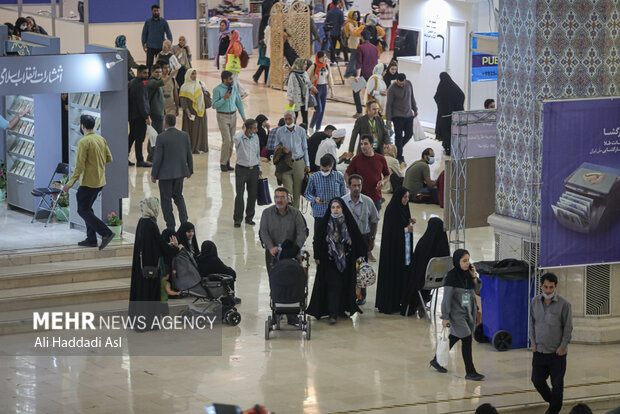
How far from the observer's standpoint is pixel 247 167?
16.2 metres

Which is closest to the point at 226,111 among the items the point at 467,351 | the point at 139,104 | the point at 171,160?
the point at 139,104

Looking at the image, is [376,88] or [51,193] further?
[376,88]

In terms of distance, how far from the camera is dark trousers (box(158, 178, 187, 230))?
1542cm

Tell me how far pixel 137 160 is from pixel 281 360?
Answer: 377 inches

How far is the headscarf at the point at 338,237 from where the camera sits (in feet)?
41.1

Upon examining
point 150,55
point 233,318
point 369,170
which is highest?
point 150,55

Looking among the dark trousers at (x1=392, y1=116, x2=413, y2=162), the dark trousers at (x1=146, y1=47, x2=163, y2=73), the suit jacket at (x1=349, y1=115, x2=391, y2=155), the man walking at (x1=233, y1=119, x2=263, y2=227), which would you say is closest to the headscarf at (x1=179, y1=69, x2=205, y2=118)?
the dark trousers at (x1=392, y1=116, x2=413, y2=162)

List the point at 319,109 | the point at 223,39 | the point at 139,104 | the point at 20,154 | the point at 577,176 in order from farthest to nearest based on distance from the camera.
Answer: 1. the point at 223,39
2. the point at 319,109
3. the point at 139,104
4. the point at 20,154
5. the point at 577,176

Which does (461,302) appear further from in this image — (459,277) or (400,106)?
(400,106)

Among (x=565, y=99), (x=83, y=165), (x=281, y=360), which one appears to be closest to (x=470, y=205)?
(x=565, y=99)

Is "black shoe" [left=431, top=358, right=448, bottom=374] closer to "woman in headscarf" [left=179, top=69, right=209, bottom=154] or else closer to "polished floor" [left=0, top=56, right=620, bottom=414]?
"polished floor" [left=0, top=56, right=620, bottom=414]

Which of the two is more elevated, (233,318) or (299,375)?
(233,318)

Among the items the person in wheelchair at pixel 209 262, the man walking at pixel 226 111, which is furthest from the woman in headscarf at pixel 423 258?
the man walking at pixel 226 111

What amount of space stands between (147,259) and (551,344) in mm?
4275
